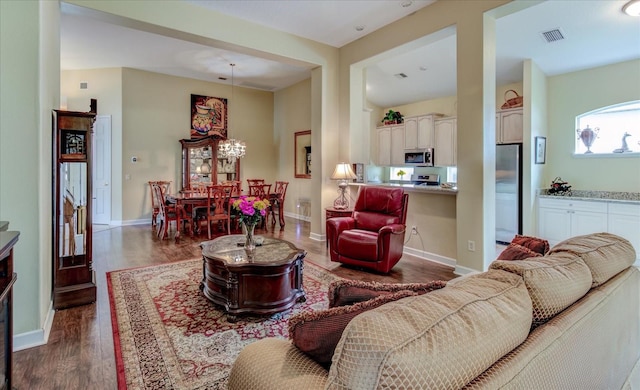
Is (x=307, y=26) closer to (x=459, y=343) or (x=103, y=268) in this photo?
(x=103, y=268)

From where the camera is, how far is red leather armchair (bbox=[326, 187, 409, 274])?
3912 millimetres

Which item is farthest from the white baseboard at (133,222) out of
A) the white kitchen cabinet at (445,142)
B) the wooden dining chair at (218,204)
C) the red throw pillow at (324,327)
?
the red throw pillow at (324,327)

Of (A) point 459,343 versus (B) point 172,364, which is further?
(B) point 172,364

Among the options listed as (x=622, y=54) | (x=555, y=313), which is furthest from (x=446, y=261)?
(x=622, y=54)

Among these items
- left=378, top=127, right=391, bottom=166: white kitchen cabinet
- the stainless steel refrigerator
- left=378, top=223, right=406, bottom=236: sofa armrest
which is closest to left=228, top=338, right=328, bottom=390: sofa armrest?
left=378, top=223, right=406, bottom=236: sofa armrest

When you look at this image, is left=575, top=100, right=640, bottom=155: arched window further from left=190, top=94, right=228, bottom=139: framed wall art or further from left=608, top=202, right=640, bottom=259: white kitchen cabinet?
left=190, top=94, right=228, bottom=139: framed wall art

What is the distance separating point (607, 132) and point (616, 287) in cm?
524

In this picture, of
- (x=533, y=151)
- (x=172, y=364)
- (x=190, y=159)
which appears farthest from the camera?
(x=190, y=159)

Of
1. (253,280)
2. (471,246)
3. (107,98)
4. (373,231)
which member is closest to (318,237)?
(373,231)

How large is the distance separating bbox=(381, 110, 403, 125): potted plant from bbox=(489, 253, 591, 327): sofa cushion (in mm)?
6901

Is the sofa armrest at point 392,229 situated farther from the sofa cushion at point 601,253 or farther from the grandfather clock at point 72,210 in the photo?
the grandfather clock at point 72,210

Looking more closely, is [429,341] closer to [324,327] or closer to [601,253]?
[324,327]

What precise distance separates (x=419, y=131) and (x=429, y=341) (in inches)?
278

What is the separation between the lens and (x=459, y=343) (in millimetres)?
746
